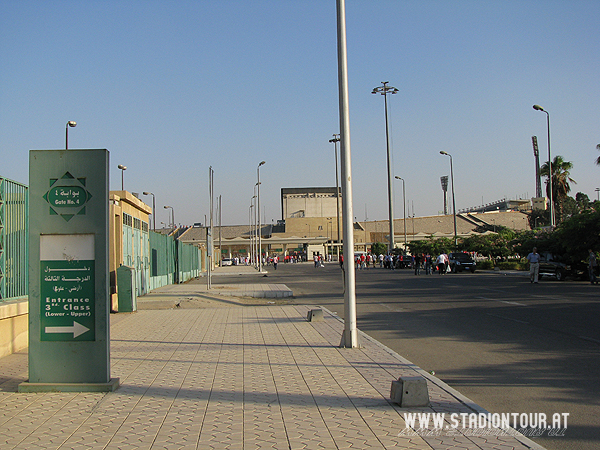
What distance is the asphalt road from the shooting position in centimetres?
641

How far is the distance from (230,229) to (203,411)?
14366 centimetres

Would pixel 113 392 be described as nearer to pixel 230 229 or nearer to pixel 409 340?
pixel 409 340

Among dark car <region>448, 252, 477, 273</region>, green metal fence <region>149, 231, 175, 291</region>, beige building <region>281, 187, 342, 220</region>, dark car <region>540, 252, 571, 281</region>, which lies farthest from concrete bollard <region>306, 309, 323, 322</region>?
beige building <region>281, 187, 342, 220</region>

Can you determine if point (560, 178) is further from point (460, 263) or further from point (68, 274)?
point (68, 274)

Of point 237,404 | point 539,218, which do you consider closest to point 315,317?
point 237,404

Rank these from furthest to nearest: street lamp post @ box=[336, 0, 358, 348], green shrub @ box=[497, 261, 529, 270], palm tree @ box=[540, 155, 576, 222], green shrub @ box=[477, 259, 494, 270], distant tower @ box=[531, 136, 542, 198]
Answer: distant tower @ box=[531, 136, 542, 198] < palm tree @ box=[540, 155, 576, 222] < green shrub @ box=[477, 259, 494, 270] < green shrub @ box=[497, 261, 529, 270] < street lamp post @ box=[336, 0, 358, 348]

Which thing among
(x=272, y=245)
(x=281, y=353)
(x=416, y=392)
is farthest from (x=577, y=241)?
(x=272, y=245)

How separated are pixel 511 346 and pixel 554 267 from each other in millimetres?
22409

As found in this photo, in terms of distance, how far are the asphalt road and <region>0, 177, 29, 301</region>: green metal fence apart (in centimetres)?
680

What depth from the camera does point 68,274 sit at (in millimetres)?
6957

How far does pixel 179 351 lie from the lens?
32.4 ft

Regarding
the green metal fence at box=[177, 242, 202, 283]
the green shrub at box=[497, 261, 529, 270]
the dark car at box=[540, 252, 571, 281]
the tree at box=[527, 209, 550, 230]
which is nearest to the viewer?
the dark car at box=[540, 252, 571, 281]

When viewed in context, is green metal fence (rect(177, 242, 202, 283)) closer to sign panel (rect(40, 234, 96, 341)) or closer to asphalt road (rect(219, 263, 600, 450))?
asphalt road (rect(219, 263, 600, 450))

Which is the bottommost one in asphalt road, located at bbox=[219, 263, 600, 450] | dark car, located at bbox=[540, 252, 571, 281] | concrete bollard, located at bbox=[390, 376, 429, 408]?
asphalt road, located at bbox=[219, 263, 600, 450]
